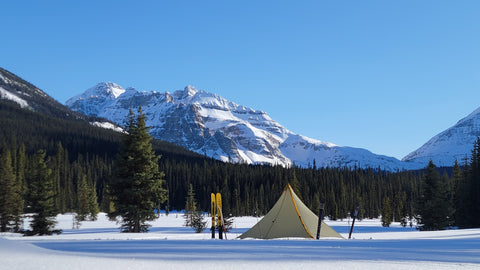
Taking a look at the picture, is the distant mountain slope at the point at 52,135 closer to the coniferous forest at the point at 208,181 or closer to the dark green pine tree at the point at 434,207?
the coniferous forest at the point at 208,181

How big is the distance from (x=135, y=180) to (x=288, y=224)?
404 inches

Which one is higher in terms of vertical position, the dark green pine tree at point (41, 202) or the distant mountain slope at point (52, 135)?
the distant mountain slope at point (52, 135)

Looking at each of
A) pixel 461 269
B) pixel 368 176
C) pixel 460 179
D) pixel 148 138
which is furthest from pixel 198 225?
pixel 368 176

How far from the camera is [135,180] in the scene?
2466 cm

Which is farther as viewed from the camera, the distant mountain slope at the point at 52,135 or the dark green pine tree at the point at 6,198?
the distant mountain slope at the point at 52,135

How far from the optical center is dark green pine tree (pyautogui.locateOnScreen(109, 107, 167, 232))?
24.7m

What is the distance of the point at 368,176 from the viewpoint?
135 meters

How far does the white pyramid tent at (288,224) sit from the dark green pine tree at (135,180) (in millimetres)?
8004

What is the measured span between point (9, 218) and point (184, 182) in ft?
290

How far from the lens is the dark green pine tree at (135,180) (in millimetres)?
24734

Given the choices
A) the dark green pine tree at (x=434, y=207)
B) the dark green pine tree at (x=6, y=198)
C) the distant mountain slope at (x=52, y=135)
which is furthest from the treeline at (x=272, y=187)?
the dark green pine tree at (x=6, y=198)

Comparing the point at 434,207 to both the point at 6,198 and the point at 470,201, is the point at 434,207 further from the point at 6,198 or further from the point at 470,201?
the point at 6,198

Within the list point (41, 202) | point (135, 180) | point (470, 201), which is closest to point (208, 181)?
point (470, 201)

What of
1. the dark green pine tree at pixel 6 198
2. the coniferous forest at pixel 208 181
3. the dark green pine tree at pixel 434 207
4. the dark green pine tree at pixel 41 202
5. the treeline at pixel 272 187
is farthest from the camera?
the treeline at pixel 272 187
